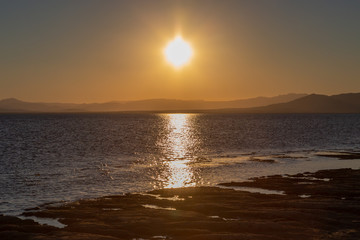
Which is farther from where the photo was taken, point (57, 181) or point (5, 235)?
point (57, 181)

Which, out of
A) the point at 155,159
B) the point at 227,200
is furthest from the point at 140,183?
the point at 155,159

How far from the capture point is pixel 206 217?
21281mm

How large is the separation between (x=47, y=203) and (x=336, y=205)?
59.3 feet

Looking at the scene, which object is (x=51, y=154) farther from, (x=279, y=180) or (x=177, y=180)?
(x=279, y=180)

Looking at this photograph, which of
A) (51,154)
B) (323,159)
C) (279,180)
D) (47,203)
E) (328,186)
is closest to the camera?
(47,203)

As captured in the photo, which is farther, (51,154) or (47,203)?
(51,154)

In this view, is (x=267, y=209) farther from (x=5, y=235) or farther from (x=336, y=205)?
(x=5, y=235)

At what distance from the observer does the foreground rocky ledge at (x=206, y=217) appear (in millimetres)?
18375

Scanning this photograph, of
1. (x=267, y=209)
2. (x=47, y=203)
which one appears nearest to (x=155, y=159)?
(x=47, y=203)

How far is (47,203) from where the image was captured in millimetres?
28047

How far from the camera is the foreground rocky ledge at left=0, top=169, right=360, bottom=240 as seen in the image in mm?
18375

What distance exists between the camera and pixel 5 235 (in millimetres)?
18484

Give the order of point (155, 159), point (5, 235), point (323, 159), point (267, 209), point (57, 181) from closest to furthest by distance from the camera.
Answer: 1. point (5, 235)
2. point (267, 209)
3. point (57, 181)
4. point (323, 159)
5. point (155, 159)

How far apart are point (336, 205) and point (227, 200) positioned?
6.25 meters
